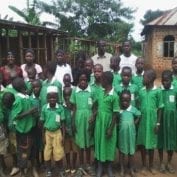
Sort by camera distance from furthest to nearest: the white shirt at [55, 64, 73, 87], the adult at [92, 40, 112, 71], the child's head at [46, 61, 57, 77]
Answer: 1. the adult at [92, 40, 112, 71]
2. the white shirt at [55, 64, 73, 87]
3. the child's head at [46, 61, 57, 77]

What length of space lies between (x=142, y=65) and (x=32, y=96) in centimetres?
174

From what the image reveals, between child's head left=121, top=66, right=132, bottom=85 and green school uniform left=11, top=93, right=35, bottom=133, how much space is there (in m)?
1.38

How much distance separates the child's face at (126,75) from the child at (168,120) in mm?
481

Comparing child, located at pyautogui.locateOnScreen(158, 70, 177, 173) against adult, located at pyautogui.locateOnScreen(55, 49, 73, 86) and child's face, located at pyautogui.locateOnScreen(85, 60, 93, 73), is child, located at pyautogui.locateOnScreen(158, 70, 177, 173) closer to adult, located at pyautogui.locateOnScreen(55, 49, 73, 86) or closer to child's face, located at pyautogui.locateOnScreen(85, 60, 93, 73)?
child's face, located at pyautogui.locateOnScreen(85, 60, 93, 73)

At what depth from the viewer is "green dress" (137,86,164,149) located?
5.66 m

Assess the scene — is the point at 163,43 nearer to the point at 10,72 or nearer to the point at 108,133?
the point at 10,72

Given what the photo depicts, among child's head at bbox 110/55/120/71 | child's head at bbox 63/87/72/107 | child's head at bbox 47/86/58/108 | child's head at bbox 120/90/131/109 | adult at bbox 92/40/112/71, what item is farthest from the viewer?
adult at bbox 92/40/112/71

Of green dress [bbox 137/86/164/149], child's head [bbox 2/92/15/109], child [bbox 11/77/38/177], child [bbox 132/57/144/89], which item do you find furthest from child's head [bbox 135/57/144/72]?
child's head [bbox 2/92/15/109]

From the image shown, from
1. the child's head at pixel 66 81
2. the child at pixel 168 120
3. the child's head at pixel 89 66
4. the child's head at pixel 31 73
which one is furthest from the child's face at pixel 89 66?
the child at pixel 168 120

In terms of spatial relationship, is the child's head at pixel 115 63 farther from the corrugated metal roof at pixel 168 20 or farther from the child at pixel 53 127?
the corrugated metal roof at pixel 168 20

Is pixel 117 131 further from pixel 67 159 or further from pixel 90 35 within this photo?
pixel 90 35

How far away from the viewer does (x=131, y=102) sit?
575 cm

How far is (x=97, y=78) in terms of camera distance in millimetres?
5723

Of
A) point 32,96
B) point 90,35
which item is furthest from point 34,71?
point 90,35
